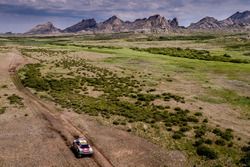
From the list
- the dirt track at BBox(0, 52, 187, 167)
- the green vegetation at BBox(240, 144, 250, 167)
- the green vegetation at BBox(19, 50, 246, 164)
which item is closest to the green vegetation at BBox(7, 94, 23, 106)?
the dirt track at BBox(0, 52, 187, 167)

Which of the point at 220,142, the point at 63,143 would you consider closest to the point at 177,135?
the point at 220,142

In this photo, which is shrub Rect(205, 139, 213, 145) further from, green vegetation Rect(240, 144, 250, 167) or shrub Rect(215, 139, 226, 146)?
green vegetation Rect(240, 144, 250, 167)

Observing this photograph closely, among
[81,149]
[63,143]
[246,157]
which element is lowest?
[246,157]

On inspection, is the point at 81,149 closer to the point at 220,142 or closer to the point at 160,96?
the point at 220,142

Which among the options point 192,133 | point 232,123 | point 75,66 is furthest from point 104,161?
point 75,66

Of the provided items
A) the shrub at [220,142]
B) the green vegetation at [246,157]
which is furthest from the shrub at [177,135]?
the green vegetation at [246,157]

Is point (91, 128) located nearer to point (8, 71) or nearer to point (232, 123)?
point (232, 123)
